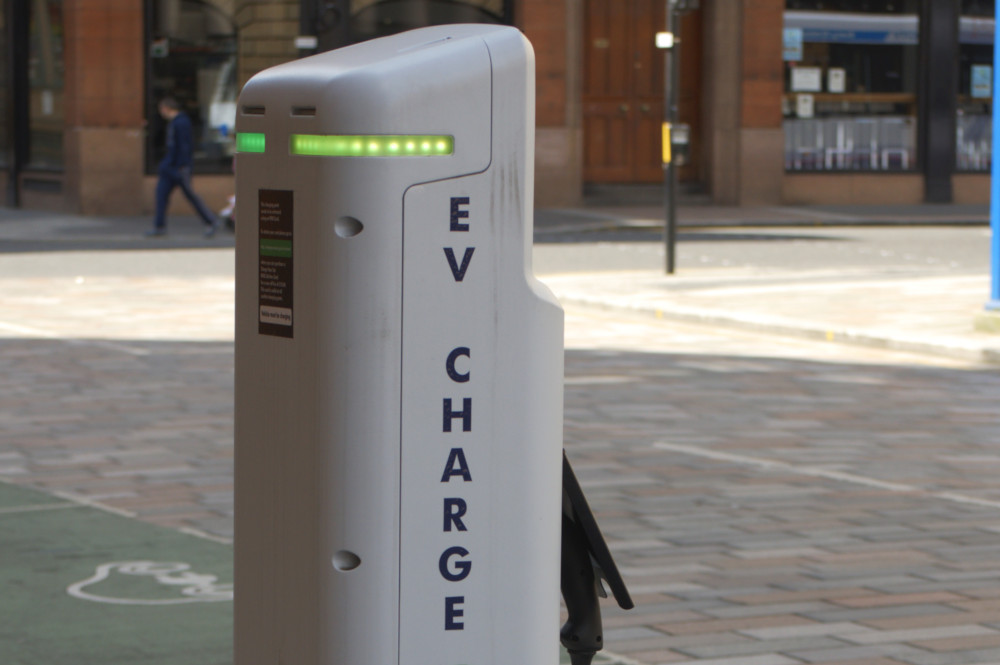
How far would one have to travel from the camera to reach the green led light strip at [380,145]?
3088 millimetres

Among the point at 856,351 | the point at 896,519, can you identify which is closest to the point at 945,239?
the point at 856,351

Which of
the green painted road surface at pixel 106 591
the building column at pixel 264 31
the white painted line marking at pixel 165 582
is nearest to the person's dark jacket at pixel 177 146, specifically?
the building column at pixel 264 31

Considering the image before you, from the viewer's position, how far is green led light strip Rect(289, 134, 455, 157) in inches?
122

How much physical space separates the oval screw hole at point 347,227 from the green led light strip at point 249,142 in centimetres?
26

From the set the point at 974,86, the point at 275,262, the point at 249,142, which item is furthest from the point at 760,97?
the point at 275,262

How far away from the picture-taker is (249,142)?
10.9ft

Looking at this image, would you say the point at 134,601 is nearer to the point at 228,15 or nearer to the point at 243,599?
the point at 243,599

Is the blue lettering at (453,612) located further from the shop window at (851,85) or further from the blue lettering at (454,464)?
the shop window at (851,85)

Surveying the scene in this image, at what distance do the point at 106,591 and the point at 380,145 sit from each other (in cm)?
314

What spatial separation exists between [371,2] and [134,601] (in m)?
23.3

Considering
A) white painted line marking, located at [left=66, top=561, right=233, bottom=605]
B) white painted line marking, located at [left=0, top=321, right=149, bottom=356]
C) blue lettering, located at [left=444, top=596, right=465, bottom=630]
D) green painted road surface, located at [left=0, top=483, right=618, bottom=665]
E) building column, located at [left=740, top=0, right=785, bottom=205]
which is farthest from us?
building column, located at [left=740, top=0, right=785, bottom=205]

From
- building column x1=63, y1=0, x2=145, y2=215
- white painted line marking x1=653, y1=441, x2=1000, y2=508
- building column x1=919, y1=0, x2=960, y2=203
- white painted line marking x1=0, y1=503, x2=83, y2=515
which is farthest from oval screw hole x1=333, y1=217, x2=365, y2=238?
building column x1=919, y1=0, x2=960, y2=203

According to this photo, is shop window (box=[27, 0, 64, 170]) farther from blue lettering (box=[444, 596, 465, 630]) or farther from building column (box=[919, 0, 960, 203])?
blue lettering (box=[444, 596, 465, 630])

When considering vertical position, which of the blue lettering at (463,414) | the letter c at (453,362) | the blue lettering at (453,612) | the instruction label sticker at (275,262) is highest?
the instruction label sticker at (275,262)
